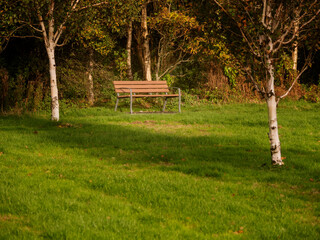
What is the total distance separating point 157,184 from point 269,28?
286cm

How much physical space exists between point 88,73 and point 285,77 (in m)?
8.71

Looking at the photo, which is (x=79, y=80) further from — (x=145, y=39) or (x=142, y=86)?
(x=145, y=39)

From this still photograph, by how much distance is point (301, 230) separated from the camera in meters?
3.70

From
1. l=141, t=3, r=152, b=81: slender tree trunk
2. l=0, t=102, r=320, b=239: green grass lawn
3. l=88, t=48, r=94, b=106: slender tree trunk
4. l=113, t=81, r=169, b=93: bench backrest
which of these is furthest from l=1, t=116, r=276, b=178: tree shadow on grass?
l=141, t=3, r=152, b=81: slender tree trunk

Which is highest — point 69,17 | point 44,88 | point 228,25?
point 69,17

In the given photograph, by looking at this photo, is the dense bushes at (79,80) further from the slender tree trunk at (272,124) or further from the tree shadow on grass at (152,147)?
the slender tree trunk at (272,124)

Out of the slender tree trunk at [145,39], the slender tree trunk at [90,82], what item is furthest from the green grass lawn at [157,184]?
the slender tree trunk at [145,39]

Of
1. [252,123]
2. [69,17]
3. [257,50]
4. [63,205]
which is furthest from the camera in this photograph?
[69,17]

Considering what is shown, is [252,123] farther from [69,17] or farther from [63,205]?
[63,205]

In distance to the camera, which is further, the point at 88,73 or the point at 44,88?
the point at 88,73

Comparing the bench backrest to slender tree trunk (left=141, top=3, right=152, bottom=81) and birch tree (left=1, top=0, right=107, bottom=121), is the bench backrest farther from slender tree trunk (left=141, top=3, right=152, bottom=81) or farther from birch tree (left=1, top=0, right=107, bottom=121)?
birch tree (left=1, top=0, right=107, bottom=121)

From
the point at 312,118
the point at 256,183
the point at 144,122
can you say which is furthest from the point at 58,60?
the point at 256,183

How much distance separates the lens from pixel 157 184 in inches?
198

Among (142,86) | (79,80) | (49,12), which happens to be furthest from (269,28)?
(79,80)
